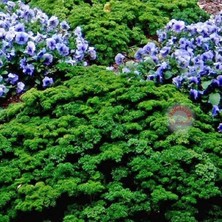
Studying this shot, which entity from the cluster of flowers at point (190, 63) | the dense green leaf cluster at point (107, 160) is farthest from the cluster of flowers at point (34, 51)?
the dense green leaf cluster at point (107, 160)

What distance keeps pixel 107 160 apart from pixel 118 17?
2718 mm

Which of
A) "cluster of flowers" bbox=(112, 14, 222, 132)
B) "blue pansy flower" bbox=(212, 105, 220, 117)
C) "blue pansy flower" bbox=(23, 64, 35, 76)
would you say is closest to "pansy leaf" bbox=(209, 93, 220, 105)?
"cluster of flowers" bbox=(112, 14, 222, 132)

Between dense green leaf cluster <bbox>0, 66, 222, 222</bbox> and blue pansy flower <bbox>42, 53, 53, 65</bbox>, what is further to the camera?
blue pansy flower <bbox>42, 53, 53, 65</bbox>

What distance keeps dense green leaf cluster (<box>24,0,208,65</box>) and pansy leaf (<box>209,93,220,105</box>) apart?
147 centimetres

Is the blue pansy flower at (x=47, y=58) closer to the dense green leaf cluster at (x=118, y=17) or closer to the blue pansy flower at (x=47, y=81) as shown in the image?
the blue pansy flower at (x=47, y=81)

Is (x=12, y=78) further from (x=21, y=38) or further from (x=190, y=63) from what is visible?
(x=190, y=63)

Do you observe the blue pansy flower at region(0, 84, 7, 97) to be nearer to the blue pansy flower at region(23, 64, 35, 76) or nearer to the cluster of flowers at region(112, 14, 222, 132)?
the blue pansy flower at region(23, 64, 35, 76)

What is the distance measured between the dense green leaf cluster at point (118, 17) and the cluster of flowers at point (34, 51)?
249mm

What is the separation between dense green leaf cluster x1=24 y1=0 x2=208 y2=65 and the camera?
244 inches

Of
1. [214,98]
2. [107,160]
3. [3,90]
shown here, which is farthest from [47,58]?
[107,160]

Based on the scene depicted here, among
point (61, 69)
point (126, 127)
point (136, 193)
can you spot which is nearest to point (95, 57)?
point (61, 69)

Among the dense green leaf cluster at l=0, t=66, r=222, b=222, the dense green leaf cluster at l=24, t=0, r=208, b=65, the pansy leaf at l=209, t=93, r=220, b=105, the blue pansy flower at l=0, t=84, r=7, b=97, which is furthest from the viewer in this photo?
the dense green leaf cluster at l=24, t=0, r=208, b=65

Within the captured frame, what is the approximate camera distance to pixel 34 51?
18.3ft

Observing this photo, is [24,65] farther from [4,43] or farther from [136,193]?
[136,193]
